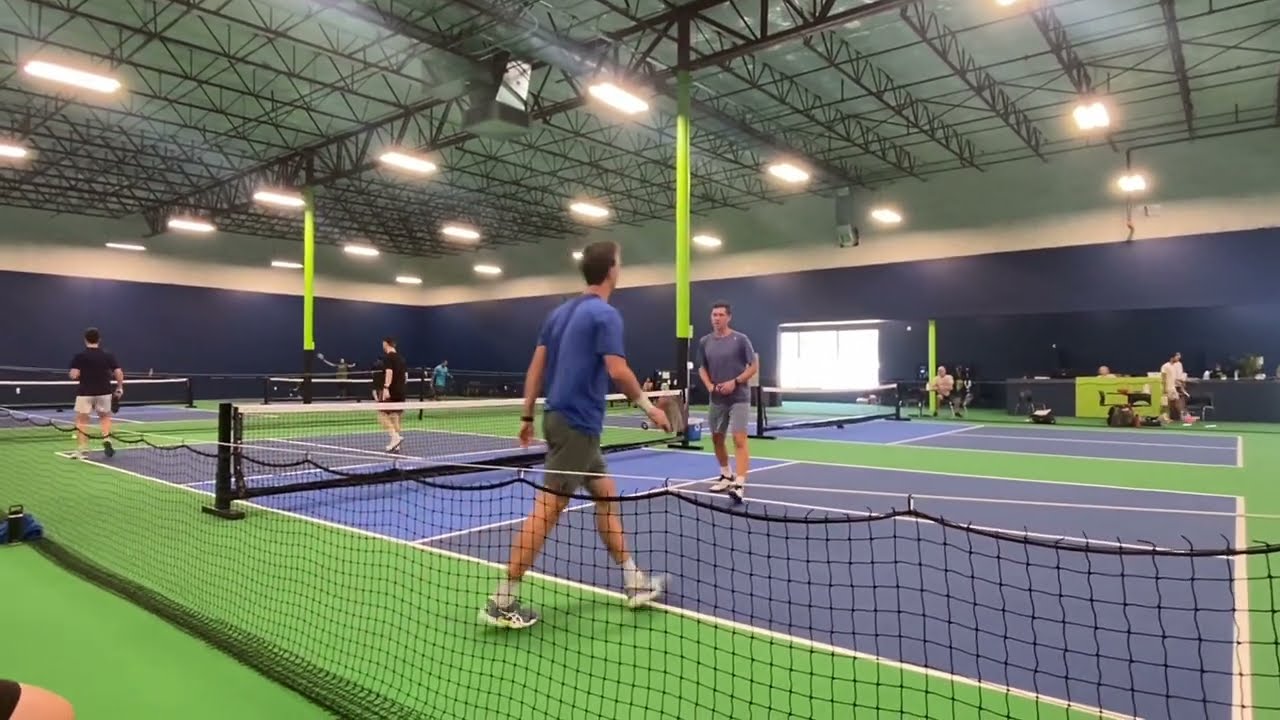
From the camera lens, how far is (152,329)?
29047 millimetres

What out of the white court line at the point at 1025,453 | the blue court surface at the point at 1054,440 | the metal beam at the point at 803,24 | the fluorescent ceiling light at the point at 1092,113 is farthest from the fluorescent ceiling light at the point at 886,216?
the white court line at the point at 1025,453

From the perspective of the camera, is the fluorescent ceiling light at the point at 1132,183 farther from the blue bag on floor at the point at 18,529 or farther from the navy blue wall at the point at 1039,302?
the blue bag on floor at the point at 18,529

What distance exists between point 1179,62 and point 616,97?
11.6 metres

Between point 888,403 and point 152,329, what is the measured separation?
1043 inches

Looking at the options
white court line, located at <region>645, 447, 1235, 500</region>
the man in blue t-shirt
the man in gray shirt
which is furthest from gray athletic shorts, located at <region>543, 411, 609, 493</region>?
white court line, located at <region>645, 447, 1235, 500</region>

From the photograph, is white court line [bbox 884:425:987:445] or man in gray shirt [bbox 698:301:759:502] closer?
man in gray shirt [bbox 698:301:759:502]

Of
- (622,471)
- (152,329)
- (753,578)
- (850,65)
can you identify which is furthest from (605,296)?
(152,329)

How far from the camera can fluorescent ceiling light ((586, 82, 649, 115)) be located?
42.9 ft

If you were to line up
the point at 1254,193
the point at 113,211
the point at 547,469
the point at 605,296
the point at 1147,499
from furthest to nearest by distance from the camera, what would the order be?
the point at 113,211, the point at 1254,193, the point at 1147,499, the point at 605,296, the point at 547,469

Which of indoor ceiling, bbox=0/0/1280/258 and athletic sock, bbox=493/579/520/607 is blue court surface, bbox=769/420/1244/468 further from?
athletic sock, bbox=493/579/520/607

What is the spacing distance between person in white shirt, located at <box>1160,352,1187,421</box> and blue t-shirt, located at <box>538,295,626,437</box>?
1784cm

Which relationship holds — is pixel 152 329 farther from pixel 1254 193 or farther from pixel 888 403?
pixel 1254 193

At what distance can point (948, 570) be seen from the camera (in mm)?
4758

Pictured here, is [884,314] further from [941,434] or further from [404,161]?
[404,161]
